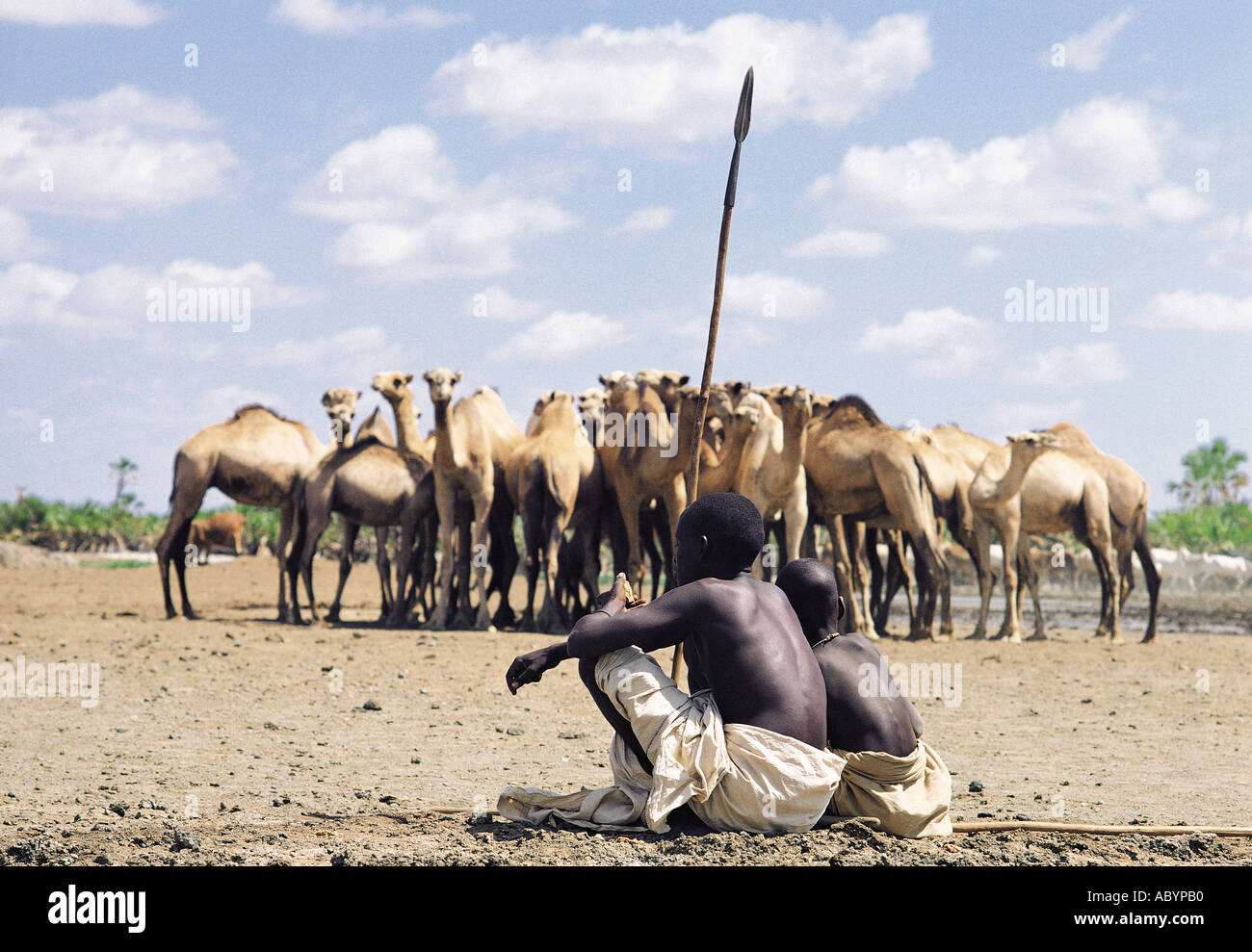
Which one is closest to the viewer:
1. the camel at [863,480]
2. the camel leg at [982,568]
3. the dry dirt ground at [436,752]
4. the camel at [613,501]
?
the dry dirt ground at [436,752]

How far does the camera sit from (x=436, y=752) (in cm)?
857

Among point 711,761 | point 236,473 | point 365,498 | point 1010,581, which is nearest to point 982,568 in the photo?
point 1010,581

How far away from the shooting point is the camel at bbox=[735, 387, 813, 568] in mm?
15016

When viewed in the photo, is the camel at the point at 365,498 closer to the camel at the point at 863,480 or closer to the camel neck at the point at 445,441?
the camel neck at the point at 445,441

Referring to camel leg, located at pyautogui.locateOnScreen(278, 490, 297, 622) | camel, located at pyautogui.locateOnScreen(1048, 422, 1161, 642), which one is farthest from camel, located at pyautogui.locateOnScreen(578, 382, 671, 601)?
camel, located at pyautogui.locateOnScreen(1048, 422, 1161, 642)

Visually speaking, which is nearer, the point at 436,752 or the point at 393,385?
the point at 436,752

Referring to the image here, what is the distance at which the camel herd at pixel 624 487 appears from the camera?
50.7ft

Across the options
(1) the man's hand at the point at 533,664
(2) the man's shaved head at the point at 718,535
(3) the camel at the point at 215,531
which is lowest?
(1) the man's hand at the point at 533,664

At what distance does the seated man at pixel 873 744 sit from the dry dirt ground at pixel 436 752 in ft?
0.48

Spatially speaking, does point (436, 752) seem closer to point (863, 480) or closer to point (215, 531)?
point (863, 480)

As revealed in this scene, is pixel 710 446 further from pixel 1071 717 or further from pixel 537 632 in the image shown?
pixel 1071 717

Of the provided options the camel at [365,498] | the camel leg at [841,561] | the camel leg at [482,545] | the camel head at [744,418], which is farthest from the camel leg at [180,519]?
the camel leg at [841,561]

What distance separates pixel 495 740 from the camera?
9.12 meters

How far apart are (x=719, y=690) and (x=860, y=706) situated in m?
0.69
